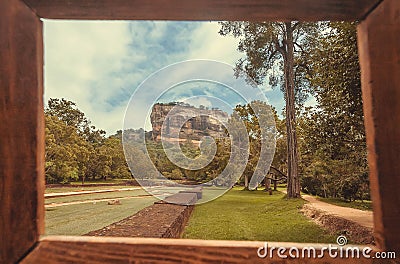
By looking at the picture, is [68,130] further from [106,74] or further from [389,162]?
[389,162]

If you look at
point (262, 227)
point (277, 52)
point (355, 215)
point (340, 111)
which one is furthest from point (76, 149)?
point (277, 52)

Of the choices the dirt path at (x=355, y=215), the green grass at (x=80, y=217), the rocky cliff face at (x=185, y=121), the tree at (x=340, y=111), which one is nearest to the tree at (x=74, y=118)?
the rocky cliff face at (x=185, y=121)

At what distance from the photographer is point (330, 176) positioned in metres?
6.56

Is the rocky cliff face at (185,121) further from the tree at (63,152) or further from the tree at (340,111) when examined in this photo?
the tree at (340,111)

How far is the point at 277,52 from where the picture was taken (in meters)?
8.55

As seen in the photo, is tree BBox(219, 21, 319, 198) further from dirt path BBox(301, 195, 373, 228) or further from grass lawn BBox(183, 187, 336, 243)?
dirt path BBox(301, 195, 373, 228)

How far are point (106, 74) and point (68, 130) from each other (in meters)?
3.86

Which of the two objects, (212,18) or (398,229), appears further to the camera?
(212,18)

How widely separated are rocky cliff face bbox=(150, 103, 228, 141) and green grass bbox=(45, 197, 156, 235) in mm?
3028

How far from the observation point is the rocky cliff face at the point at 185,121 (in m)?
8.95

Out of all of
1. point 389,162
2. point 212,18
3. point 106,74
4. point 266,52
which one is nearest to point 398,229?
point 389,162

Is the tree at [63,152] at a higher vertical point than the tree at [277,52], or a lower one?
lower

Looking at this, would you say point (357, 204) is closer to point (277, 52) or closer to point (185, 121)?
point (277, 52)

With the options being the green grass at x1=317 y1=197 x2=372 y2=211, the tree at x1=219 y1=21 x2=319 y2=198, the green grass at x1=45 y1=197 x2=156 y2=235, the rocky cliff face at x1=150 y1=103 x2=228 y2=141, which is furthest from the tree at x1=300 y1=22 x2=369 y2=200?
the rocky cliff face at x1=150 y1=103 x2=228 y2=141
